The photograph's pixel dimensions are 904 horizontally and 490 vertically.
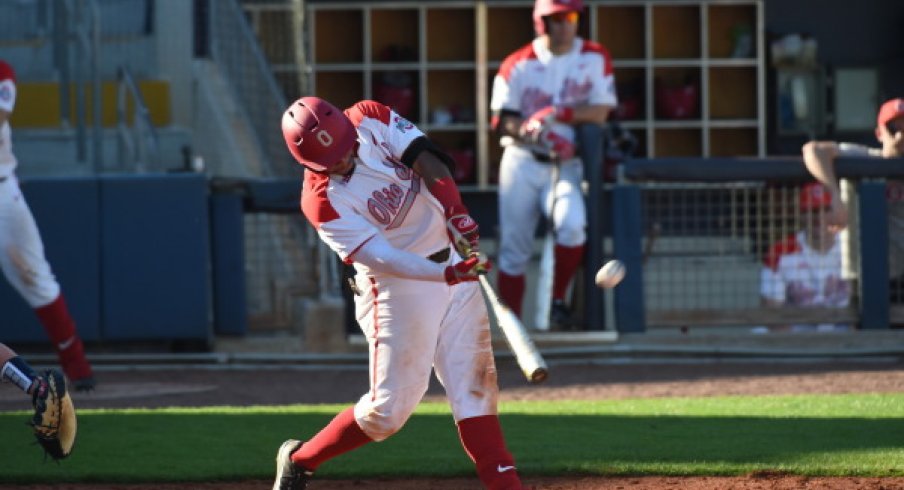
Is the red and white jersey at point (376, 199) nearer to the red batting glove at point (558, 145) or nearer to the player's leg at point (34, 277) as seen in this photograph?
the player's leg at point (34, 277)

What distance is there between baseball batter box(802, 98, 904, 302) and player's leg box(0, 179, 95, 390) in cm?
448

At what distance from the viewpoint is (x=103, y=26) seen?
40.7 feet

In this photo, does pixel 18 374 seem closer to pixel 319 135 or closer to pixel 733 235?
pixel 319 135

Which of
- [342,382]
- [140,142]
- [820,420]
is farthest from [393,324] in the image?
[140,142]

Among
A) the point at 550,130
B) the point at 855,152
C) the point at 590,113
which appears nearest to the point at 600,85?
the point at 590,113

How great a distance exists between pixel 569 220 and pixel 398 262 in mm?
4848

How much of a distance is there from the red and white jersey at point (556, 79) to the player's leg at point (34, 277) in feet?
9.54

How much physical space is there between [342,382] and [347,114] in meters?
4.53

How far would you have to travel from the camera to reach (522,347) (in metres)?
5.03

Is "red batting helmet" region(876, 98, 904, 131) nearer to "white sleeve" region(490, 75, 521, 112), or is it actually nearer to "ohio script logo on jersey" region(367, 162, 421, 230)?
"white sleeve" region(490, 75, 521, 112)

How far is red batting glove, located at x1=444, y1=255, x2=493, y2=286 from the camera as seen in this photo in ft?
15.7

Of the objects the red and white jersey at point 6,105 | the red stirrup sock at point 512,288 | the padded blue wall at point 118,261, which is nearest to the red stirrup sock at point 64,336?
the red and white jersey at point 6,105

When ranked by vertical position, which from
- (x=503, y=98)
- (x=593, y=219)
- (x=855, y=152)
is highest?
(x=503, y=98)

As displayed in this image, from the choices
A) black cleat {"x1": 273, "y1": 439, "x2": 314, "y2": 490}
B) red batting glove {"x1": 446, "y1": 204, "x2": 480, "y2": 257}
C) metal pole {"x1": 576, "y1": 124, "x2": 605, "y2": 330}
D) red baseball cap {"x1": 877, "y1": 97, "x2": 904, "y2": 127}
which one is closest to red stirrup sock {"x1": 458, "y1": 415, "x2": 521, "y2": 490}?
red batting glove {"x1": 446, "y1": 204, "x2": 480, "y2": 257}
